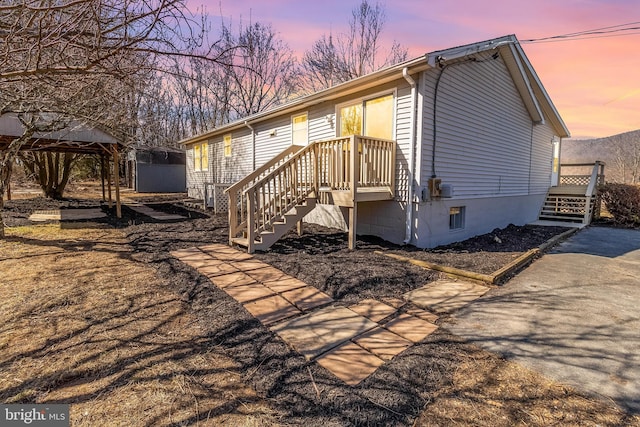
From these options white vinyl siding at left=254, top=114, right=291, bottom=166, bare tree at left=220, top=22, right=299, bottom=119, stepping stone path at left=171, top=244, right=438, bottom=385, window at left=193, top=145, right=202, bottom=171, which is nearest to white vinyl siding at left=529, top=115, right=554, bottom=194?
white vinyl siding at left=254, top=114, right=291, bottom=166

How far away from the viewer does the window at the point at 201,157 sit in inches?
602

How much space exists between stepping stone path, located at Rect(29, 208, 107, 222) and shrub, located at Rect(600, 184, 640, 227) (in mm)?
17161

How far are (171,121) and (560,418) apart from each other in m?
29.7

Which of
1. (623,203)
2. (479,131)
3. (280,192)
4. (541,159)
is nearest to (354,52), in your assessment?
(541,159)

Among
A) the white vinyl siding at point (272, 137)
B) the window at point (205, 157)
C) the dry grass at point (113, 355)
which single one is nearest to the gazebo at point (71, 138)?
the white vinyl siding at point (272, 137)

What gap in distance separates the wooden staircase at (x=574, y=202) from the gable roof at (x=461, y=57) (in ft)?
7.28

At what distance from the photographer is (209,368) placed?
2.38 meters

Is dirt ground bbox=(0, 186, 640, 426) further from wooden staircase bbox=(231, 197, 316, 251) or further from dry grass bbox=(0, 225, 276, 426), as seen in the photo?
wooden staircase bbox=(231, 197, 316, 251)

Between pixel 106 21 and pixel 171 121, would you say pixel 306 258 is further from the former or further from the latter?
pixel 171 121

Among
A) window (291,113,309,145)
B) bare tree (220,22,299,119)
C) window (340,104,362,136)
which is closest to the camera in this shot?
window (340,104,362,136)

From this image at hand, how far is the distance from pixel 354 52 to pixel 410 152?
61.1 feet

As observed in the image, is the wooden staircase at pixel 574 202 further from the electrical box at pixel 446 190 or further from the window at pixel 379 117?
the window at pixel 379 117

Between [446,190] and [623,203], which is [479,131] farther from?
[623,203]

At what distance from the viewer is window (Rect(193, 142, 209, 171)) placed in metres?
15.3
